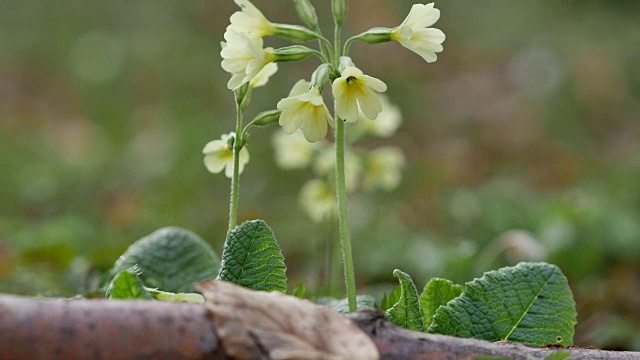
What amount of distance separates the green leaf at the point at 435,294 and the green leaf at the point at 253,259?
35cm

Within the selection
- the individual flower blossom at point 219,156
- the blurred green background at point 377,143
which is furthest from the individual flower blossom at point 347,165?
the individual flower blossom at point 219,156

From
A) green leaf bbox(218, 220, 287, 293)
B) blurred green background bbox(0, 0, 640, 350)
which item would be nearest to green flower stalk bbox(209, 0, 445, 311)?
green leaf bbox(218, 220, 287, 293)

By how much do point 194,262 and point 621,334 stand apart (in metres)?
1.65

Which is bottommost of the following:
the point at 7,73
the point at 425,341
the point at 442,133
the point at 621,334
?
the point at 621,334

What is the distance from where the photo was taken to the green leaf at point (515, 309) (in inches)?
68.2

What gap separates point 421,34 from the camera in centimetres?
174

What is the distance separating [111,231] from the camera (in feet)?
16.1

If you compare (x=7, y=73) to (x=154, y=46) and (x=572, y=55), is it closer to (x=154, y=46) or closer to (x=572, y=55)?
(x=154, y=46)

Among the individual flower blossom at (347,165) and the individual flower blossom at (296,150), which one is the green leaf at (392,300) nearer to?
the individual flower blossom at (347,165)

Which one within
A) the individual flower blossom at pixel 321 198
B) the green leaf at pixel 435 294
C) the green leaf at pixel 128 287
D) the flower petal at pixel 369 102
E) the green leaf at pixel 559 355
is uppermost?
the flower petal at pixel 369 102

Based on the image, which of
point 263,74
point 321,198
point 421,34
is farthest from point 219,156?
point 321,198

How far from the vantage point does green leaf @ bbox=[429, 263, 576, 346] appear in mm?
1731

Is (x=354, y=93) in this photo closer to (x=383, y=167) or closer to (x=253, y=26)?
(x=253, y=26)

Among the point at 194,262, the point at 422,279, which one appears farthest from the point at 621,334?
the point at 194,262
